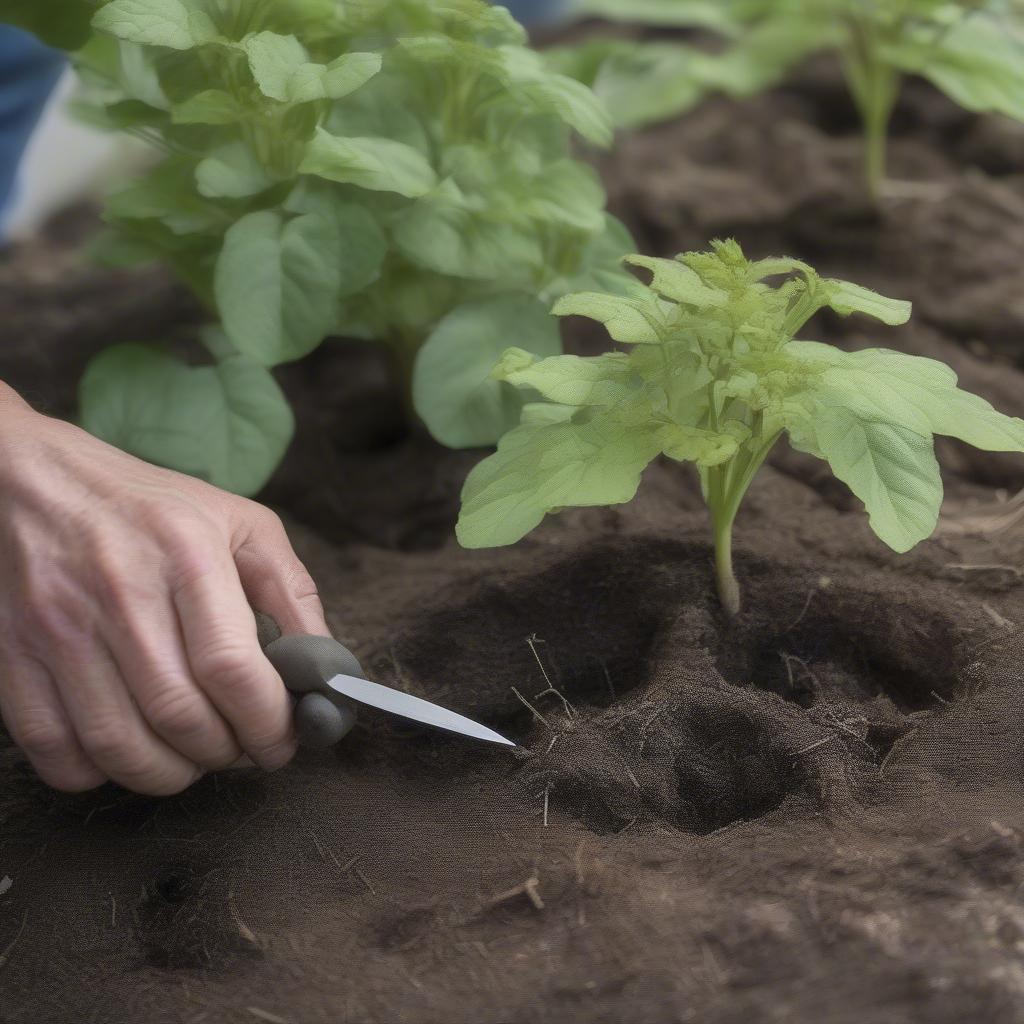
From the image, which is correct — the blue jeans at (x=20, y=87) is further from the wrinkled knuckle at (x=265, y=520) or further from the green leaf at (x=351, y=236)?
the wrinkled knuckle at (x=265, y=520)

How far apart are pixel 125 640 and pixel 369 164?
0.54 metres

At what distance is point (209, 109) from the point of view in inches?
48.1

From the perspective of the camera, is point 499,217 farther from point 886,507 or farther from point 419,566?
point 886,507

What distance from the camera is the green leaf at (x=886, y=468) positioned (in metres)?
1.01

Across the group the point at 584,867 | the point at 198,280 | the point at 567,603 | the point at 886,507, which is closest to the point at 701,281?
the point at 886,507

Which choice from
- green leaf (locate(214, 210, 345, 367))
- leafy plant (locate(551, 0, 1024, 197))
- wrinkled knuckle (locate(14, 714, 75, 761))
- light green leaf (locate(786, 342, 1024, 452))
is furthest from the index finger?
leafy plant (locate(551, 0, 1024, 197))

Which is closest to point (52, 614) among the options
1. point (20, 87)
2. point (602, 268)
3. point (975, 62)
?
point (602, 268)

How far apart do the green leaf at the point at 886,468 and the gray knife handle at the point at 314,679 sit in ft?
1.55

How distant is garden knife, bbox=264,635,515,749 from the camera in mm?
1037

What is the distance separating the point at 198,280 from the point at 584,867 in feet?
2.91

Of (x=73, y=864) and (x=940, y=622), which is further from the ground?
(x=940, y=622)

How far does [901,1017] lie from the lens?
0.83m

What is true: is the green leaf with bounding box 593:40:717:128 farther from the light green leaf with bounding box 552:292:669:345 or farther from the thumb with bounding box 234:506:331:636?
the thumb with bounding box 234:506:331:636

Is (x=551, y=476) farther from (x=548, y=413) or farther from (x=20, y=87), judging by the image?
(x=20, y=87)
